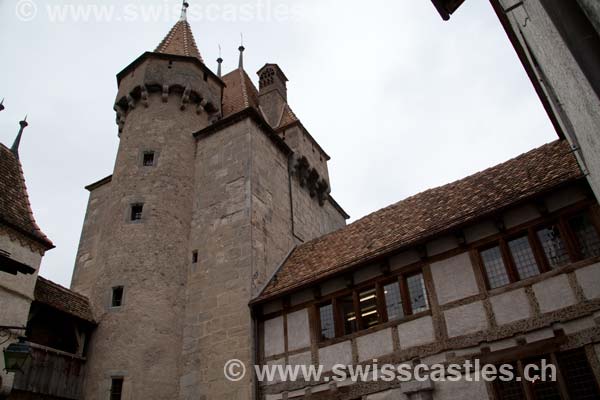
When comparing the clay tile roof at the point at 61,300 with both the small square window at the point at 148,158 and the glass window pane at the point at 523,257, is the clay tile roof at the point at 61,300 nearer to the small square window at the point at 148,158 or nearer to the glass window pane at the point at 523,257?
the small square window at the point at 148,158

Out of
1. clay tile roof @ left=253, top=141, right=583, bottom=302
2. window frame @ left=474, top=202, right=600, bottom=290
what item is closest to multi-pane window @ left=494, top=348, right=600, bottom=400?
window frame @ left=474, top=202, right=600, bottom=290

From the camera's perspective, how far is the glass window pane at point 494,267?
885 cm

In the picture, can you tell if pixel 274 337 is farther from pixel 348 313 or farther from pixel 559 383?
pixel 559 383

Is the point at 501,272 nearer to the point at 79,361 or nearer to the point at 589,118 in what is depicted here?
the point at 589,118

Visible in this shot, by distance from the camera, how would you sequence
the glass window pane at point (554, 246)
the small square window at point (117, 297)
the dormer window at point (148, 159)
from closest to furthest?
the glass window pane at point (554, 246) → the small square window at point (117, 297) → the dormer window at point (148, 159)

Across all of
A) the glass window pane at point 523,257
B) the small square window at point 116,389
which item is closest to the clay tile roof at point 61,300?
the small square window at point 116,389

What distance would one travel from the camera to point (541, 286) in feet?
27.2

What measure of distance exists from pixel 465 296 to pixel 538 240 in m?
1.68

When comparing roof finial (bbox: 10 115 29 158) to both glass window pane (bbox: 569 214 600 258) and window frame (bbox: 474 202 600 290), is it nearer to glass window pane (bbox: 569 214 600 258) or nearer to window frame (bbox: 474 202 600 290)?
window frame (bbox: 474 202 600 290)

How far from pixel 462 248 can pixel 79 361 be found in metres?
9.64

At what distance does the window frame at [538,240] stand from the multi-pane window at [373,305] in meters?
1.45

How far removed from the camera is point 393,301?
10.0 metres

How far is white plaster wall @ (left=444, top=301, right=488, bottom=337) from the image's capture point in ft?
28.5

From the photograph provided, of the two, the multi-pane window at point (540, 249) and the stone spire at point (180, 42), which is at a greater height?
the stone spire at point (180, 42)
